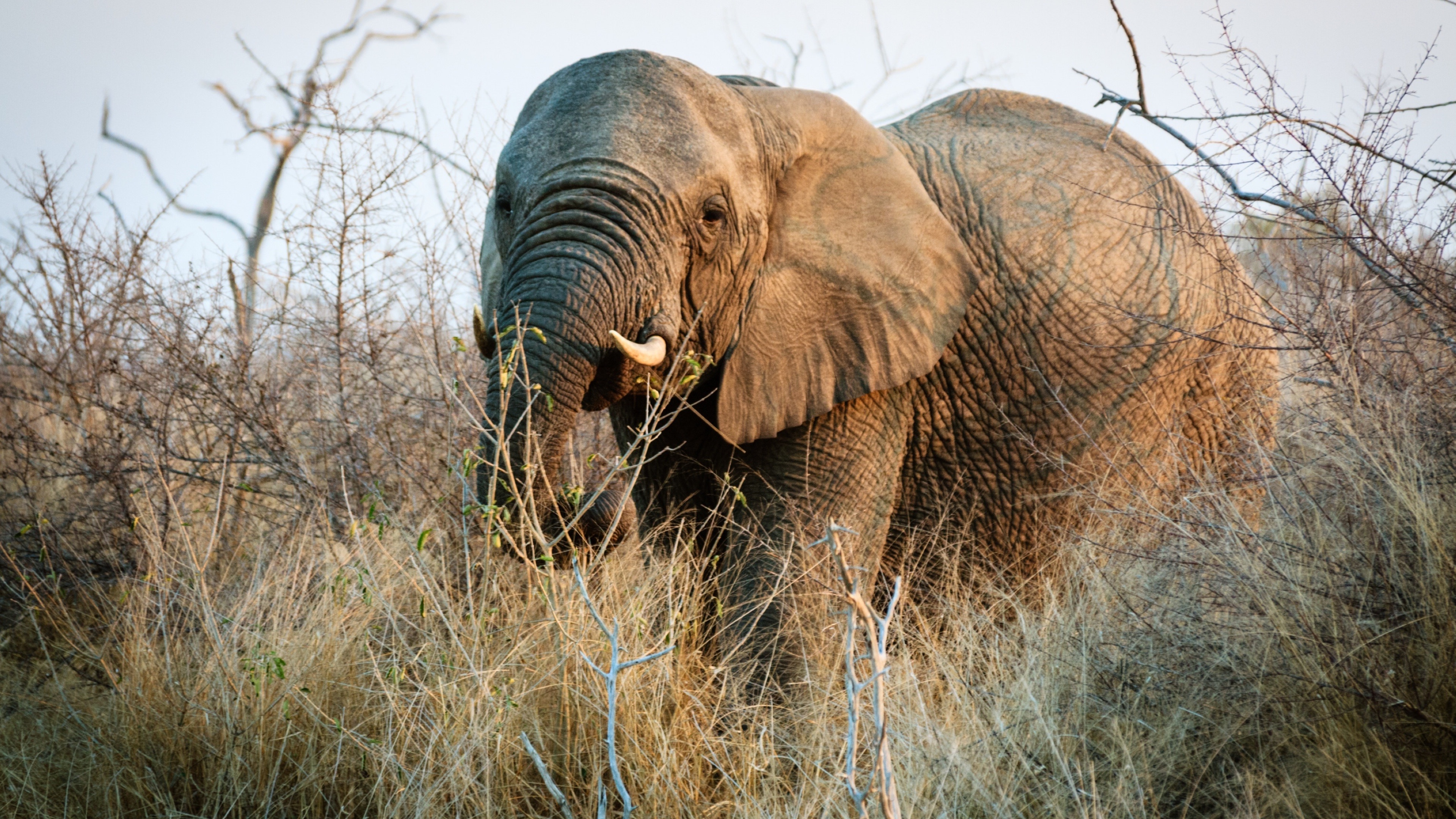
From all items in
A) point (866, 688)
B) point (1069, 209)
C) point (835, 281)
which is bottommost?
point (866, 688)

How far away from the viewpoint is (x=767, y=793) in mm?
2992

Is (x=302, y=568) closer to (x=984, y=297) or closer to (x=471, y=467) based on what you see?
(x=471, y=467)

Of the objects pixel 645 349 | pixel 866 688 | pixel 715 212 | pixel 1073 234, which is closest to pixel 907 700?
pixel 645 349

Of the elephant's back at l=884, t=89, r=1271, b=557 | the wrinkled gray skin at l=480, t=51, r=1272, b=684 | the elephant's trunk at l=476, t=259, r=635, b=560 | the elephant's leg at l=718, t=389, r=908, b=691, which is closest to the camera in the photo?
the elephant's trunk at l=476, t=259, r=635, b=560

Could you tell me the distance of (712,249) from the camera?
3.89 m

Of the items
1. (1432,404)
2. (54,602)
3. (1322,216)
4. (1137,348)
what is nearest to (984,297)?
(1137,348)

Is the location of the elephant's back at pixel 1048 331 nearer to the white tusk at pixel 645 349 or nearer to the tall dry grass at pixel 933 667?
the tall dry grass at pixel 933 667

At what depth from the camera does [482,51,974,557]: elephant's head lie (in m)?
3.55

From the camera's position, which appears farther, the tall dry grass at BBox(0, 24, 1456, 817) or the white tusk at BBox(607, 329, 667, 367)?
the white tusk at BBox(607, 329, 667, 367)

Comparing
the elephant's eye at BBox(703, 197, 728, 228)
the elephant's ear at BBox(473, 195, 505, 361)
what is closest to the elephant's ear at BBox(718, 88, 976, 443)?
the elephant's eye at BBox(703, 197, 728, 228)

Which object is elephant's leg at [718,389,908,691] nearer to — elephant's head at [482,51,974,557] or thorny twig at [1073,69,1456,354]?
elephant's head at [482,51,974,557]

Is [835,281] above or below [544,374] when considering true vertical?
above

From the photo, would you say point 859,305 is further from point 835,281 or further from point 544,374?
point 544,374

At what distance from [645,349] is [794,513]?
0.91m
